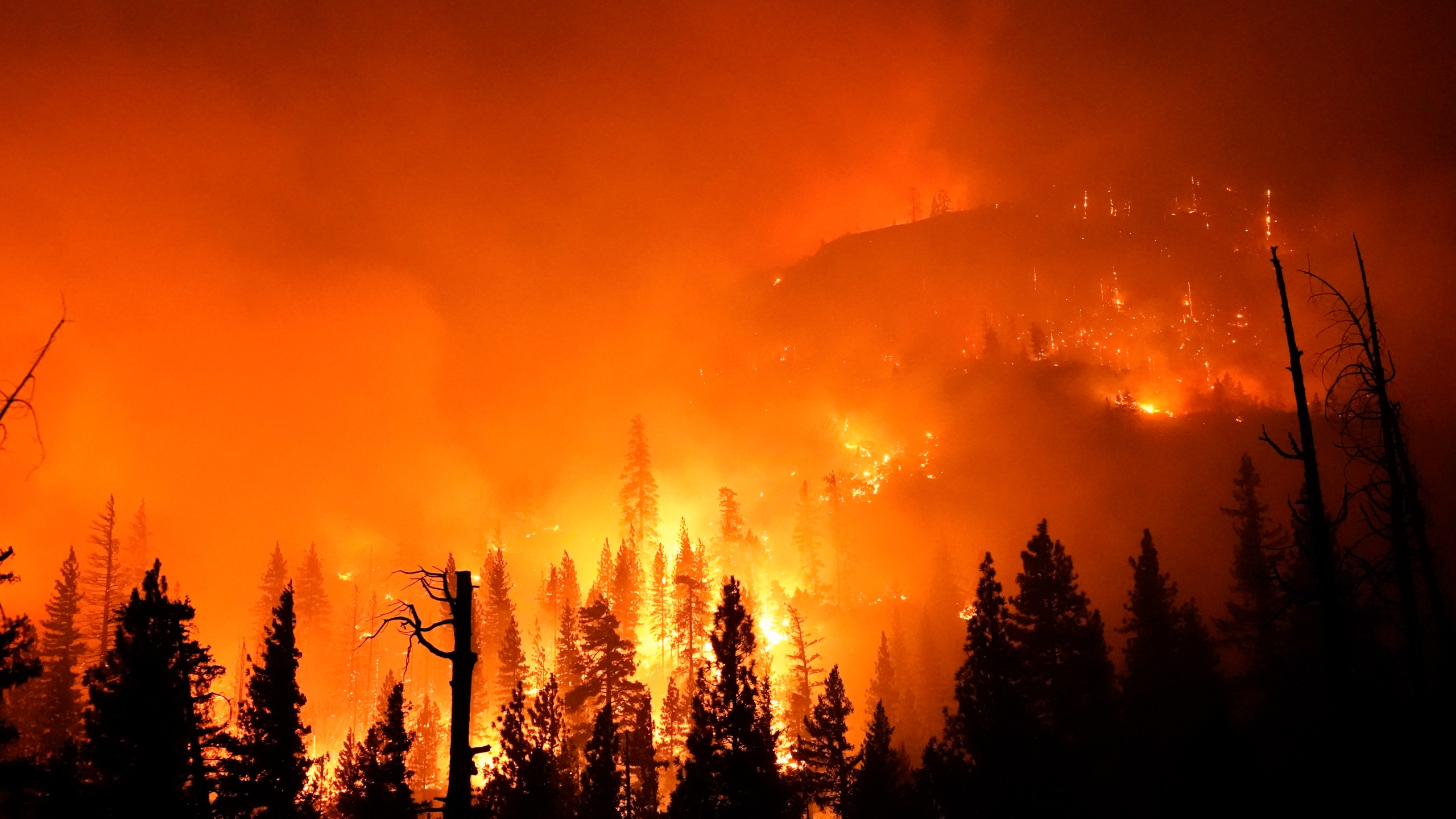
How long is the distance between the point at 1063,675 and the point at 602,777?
1653 cm

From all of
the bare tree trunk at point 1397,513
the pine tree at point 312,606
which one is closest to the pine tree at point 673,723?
the bare tree trunk at point 1397,513

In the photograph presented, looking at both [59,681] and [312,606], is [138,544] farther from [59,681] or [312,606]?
[59,681]

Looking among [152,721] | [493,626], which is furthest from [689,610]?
[152,721]

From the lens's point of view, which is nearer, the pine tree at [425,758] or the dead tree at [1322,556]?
the dead tree at [1322,556]

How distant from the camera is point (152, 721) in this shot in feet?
59.0

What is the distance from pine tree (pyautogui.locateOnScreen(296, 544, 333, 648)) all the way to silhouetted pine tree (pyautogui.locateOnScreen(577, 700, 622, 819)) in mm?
80773

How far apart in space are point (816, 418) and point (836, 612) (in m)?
60.5

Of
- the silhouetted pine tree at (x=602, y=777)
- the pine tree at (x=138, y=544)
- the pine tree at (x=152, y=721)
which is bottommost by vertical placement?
the silhouetted pine tree at (x=602, y=777)

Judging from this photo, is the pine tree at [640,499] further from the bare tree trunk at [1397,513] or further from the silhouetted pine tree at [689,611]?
the bare tree trunk at [1397,513]

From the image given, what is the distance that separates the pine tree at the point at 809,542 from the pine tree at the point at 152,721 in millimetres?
71794

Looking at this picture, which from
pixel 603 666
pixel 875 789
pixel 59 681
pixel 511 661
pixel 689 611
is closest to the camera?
pixel 875 789

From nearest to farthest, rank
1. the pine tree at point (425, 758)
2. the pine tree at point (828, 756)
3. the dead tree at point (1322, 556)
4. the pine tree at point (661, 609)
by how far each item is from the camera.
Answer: the dead tree at point (1322, 556) < the pine tree at point (828, 756) < the pine tree at point (425, 758) < the pine tree at point (661, 609)

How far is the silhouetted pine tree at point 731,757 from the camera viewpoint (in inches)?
897

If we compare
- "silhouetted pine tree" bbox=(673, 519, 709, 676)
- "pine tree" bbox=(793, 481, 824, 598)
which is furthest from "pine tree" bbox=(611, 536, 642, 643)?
"pine tree" bbox=(793, 481, 824, 598)
